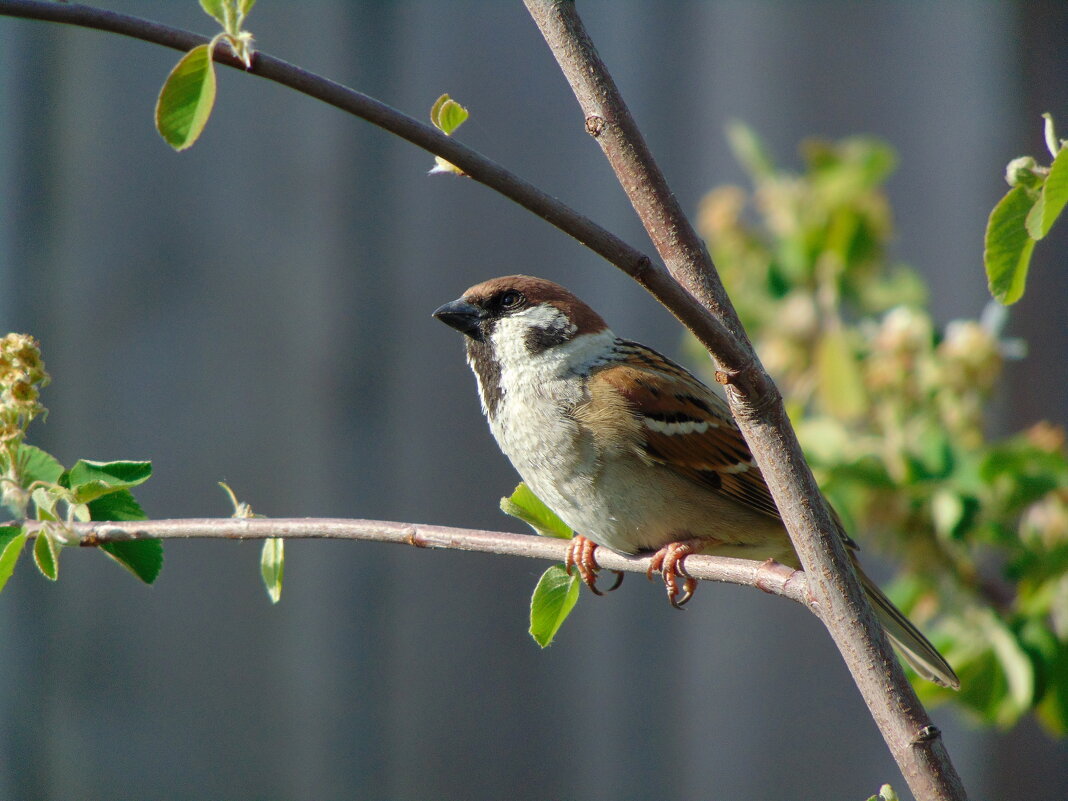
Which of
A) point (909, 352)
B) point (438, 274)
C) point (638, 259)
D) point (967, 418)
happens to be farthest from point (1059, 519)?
point (438, 274)

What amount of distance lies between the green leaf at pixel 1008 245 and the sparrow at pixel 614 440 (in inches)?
22.7

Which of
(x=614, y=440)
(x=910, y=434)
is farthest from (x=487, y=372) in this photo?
(x=910, y=434)

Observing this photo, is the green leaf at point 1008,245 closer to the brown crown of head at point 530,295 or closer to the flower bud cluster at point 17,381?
the flower bud cluster at point 17,381

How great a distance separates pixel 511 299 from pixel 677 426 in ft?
1.01

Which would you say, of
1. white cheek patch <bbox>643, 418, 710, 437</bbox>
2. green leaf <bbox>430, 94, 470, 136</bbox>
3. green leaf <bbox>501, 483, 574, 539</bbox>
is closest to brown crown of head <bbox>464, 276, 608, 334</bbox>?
white cheek patch <bbox>643, 418, 710, 437</bbox>

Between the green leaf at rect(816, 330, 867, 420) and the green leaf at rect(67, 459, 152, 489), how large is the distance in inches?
37.9

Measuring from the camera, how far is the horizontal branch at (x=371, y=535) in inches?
30.7

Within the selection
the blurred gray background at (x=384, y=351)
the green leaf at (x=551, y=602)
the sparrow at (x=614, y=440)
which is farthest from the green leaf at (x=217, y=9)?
the blurred gray background at (x=384, y=351)

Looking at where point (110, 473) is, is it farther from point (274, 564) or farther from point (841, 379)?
point (841, 379)

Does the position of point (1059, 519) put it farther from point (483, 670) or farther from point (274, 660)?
point (274, 660)

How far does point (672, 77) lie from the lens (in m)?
2.43

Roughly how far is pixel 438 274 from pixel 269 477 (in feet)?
1.91

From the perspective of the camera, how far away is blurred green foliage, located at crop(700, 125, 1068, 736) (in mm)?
1265

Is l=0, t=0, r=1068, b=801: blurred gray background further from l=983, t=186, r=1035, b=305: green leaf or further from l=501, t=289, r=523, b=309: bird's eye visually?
l=983, t=186, r=1035, b=305: green leaf
